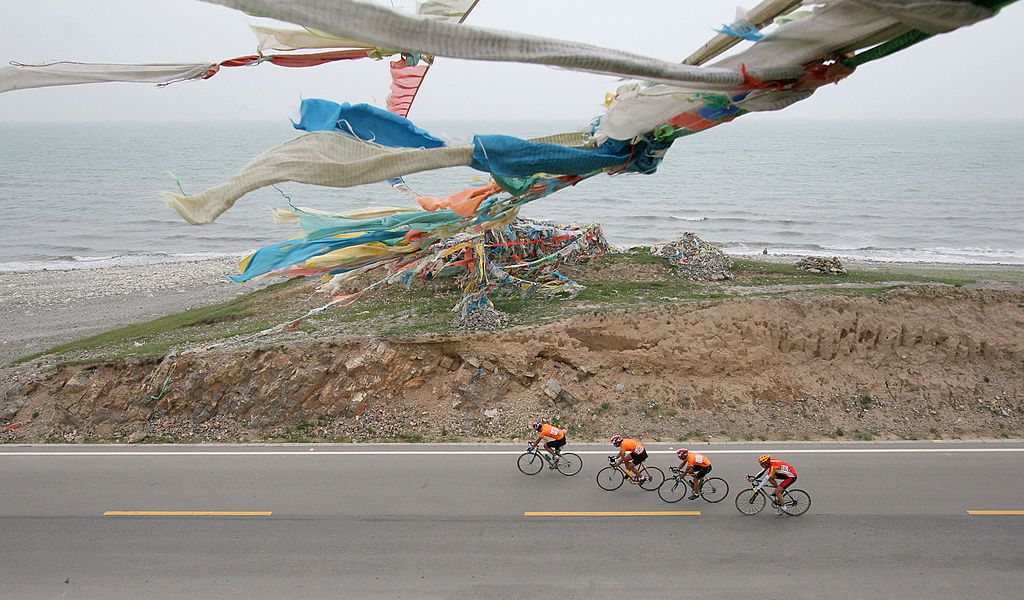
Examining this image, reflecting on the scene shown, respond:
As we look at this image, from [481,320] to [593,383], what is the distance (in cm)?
263

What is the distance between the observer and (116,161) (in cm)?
9925

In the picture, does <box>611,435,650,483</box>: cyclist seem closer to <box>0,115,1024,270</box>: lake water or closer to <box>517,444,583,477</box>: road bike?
<box>517,444,583,477</box>: road bike

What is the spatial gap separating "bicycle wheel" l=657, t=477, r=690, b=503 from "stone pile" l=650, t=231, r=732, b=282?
8281 mm

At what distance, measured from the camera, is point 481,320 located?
13422mm

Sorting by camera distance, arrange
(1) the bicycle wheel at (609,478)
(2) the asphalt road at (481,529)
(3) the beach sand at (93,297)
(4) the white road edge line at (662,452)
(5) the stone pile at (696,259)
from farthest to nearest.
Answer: (3) the beach sand at (93,297) < (5) the stone pile at (696,259) < (4) the white road edge line at (662,452) < (1) the bicycle wheel at (609,478) < (2) the asphalt road at (481,529)

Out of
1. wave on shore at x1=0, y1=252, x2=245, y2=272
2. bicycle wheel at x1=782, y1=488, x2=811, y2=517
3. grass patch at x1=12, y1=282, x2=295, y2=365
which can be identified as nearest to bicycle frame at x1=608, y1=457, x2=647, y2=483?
bicycle wheel at x1=782, y1=488, x2=811, y2=517

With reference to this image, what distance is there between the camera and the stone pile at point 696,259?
57.0ft

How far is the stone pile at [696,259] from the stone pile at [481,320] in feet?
20.1

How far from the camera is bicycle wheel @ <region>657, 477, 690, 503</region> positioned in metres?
9.46

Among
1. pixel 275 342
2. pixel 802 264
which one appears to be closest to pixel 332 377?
pixel 275 342

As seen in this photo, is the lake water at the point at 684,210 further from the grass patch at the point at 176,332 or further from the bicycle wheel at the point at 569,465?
the bicycle wheel at the point at 569,465

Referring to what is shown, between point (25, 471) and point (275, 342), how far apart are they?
4475 millimetres

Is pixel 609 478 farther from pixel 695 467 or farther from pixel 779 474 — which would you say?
pixel 779 474

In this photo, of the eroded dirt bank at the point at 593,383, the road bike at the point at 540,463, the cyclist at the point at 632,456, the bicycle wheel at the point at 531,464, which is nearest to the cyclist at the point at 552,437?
the road bike at the point at 540,463
